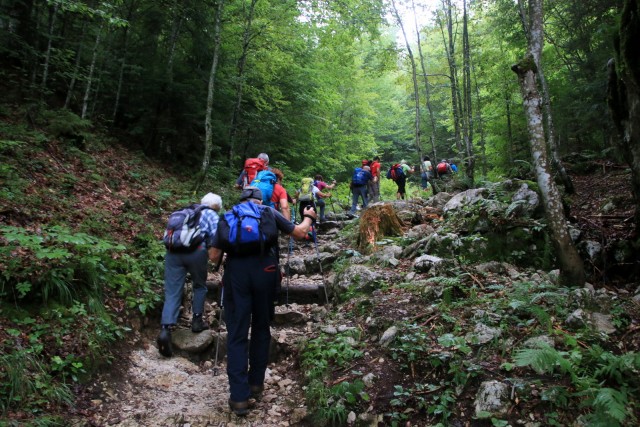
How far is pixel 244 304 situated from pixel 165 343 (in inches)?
80.4

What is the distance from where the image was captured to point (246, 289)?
4.14 metres

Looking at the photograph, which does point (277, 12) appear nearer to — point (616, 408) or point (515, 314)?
point (515, 314)

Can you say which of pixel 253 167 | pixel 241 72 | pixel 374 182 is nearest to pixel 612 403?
pixel 253 167

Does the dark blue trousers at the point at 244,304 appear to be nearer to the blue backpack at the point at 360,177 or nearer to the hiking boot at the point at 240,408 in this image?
the hiking boot at the point at 240,408

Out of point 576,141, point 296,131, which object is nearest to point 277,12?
point 296,131

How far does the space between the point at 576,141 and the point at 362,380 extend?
15.9 meters

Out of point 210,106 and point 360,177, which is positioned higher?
point 210,106

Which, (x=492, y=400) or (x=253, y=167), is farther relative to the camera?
(x=253, y=167)

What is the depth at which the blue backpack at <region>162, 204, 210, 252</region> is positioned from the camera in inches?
219

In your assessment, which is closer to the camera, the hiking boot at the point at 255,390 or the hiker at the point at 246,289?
the hiker at the point at 246,289

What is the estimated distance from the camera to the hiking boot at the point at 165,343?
17.6ft

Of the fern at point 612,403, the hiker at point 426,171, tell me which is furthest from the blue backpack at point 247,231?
the hiker at point 426,171

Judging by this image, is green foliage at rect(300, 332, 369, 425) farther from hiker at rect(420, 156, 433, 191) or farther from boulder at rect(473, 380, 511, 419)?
hiker at rect(420, 156, 433, 191)

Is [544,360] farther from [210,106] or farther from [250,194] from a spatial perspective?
[210,106]
